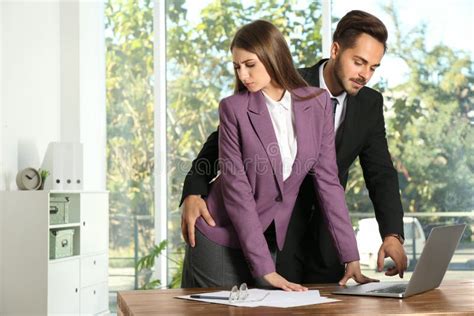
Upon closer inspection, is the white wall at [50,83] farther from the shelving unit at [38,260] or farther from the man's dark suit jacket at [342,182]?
the man's dark suit jacket at [342,182]

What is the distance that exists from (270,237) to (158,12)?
4.60m

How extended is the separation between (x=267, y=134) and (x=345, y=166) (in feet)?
1.49

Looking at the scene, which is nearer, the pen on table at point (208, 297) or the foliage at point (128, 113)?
the pen on table at point (208, 297)

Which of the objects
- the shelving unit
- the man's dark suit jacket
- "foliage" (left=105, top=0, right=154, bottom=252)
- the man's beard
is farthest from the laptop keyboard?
"foliage" (left=105, top=0, right=154, bottom=252)

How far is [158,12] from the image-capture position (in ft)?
22.1

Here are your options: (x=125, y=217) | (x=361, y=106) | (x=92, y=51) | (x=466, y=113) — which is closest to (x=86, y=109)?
(x=92, y=51)

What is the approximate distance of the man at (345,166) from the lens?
2506mm

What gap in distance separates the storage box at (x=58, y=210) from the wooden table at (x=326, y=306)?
3282 mm

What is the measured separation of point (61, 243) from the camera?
5.47m

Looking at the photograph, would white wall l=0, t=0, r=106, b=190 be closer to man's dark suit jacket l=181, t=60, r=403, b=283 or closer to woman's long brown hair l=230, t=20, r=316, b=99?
man's dark suit jacket l=181, t=60, r=403, b=283

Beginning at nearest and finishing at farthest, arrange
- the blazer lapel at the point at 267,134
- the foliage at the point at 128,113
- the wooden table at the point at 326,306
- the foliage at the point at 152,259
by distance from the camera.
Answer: the wooden table at the point at 326,306 < the blazer lapel at the point at 267,134 < the foliage at the point at 152,259 < the foliage at the point at 128,113

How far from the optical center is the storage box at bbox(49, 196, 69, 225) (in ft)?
17.7

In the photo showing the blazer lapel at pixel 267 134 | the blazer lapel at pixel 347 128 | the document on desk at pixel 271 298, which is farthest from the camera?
the blazer lapel at pixel 347 128

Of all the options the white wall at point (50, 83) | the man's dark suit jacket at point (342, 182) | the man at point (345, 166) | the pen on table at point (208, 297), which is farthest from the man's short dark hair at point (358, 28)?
the white wall at point (50, 83)
